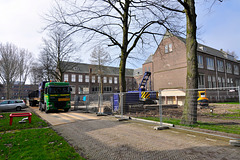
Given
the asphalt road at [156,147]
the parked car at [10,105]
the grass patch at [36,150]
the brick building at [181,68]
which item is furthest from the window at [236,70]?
the parked car at [10,105]

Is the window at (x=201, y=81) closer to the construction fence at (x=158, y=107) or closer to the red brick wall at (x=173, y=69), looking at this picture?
the red brick wall at (x=173, y=69)

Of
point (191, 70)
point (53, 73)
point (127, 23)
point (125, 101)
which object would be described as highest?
point (127, 23)

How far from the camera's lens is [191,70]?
7.30 m

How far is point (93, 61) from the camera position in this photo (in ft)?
129

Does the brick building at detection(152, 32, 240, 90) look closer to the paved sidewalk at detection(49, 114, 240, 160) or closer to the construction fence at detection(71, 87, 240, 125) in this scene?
the construction fence at detection(71, 87, 240, 125)

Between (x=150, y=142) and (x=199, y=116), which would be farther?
(x=199, y=116)

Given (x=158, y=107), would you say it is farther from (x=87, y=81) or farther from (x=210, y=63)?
(x=87, y=81)

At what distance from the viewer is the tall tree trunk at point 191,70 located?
22.9 ft

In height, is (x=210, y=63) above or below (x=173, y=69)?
above

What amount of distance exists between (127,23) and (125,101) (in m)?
6.35

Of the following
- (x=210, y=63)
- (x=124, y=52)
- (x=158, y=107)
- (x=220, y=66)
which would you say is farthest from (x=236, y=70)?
(x=124, y=52)

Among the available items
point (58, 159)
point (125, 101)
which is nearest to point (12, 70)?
point (125, 101)

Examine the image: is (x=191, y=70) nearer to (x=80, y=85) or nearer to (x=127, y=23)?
(x=127, y=23)

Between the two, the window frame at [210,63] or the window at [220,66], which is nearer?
the window frame at [210,63]
